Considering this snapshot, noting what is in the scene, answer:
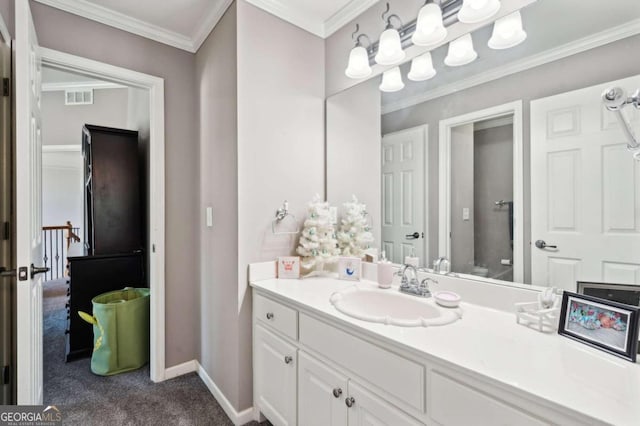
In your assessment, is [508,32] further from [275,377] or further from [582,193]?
[275,377]

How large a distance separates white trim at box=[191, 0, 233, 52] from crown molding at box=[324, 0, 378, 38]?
2.18 feet

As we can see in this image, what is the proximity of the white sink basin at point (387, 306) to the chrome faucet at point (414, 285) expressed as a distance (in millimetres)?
34

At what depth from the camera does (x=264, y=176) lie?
6.22ft

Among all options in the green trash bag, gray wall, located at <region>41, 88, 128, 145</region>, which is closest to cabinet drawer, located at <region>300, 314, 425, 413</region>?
the green trash bag

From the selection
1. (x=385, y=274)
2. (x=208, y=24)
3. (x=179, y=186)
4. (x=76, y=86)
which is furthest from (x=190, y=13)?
(x=76, y=86)

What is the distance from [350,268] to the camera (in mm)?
1872

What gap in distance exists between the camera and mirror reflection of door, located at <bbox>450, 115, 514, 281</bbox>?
4.46ft

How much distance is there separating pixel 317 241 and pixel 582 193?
4.24 feet

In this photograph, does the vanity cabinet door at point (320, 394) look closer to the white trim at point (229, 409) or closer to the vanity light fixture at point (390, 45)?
the white trim at point (229, 409)

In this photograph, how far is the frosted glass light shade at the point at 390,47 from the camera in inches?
64.8

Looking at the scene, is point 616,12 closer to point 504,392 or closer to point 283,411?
Answer: point 504,392

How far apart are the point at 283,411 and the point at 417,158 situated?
152 centimetres

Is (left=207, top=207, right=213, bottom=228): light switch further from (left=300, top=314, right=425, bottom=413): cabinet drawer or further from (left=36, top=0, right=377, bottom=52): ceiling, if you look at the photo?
(left=36, top=0, right=377, bottom=52): ceiling

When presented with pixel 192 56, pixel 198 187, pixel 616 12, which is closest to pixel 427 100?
pixel 616 12
